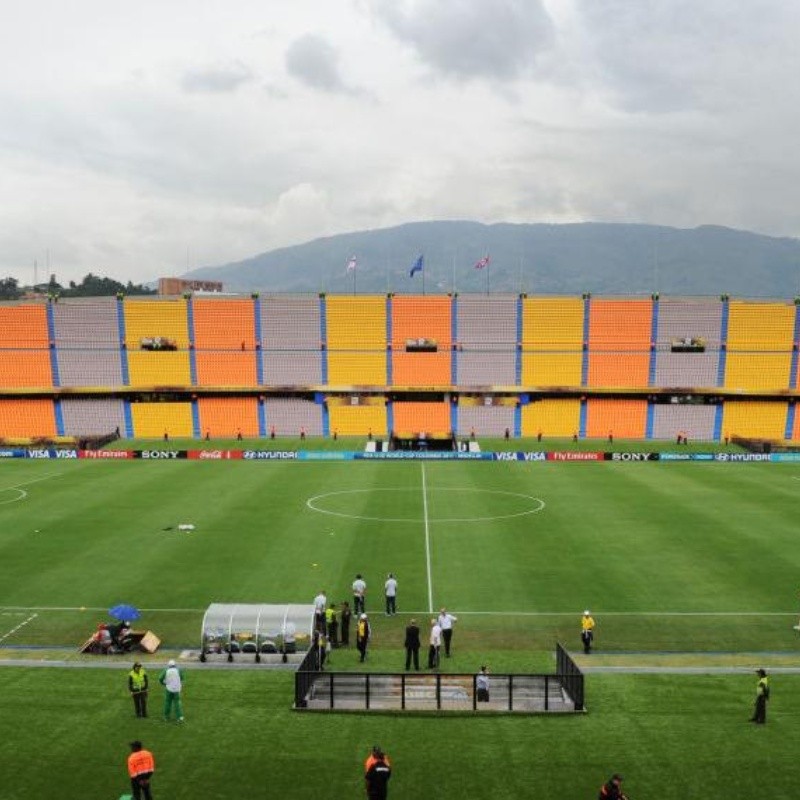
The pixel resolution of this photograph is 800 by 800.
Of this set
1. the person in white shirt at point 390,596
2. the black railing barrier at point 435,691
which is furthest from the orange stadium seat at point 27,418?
the black railing barrier at point 435,691

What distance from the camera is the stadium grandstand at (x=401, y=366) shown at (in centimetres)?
7738

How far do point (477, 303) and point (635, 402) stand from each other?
18861mm

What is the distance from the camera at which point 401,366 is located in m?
79.5

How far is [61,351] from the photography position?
261 ft

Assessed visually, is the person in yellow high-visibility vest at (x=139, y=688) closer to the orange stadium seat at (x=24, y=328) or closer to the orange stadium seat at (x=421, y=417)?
the orange stadium seat at (x=421, y=417)

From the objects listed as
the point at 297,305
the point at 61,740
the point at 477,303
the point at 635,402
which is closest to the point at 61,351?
the point at 297,305

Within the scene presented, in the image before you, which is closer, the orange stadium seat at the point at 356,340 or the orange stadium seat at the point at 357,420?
the orange stadium seat at the point at 357,420

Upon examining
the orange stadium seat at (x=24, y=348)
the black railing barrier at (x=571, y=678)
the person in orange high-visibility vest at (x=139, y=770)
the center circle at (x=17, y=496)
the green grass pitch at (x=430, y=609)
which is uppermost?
the orange stadium seat at (x=24, y=348)

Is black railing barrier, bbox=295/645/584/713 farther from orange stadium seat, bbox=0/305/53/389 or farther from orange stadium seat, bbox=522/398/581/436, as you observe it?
orange stadium seat, bbox=0/305/53/389

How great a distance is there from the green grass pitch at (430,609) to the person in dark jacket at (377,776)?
3.82 feet

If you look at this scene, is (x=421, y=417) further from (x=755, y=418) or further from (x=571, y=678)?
(x=571, y=678)

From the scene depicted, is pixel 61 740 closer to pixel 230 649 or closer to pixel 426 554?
pixel 230 649

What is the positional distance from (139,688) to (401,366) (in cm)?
6299

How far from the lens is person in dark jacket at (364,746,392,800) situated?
13352 mm
